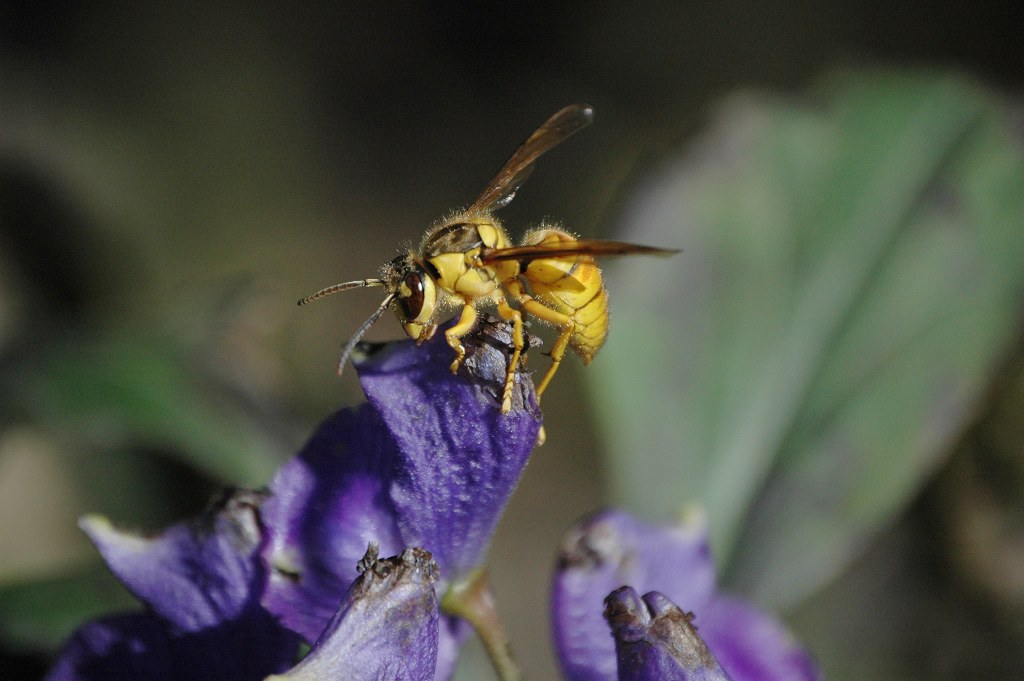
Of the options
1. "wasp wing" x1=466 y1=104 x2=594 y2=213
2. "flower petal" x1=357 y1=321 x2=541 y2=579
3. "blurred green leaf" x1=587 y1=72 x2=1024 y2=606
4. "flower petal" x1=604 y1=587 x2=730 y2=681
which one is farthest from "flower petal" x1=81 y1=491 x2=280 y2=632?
"blurred green leaf" x1=587 y1=72 x2=1024 y2=606

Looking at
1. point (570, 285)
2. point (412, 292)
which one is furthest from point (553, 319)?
point (412, 292)

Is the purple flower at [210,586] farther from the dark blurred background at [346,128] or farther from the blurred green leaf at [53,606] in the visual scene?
the dark blurred background at [346,128]

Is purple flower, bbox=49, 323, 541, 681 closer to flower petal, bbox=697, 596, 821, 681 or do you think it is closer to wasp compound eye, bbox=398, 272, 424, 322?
wasp compound eye, bbox=398, 272, 424, 322

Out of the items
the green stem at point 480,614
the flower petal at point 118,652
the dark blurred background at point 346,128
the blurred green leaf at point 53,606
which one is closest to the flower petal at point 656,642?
the green stem at point 480,614

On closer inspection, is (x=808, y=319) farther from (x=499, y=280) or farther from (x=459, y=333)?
(x=459, y=333)

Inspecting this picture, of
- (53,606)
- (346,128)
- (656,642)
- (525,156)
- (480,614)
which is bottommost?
(656,642)

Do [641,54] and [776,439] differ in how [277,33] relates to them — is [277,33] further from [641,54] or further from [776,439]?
[776,439]
